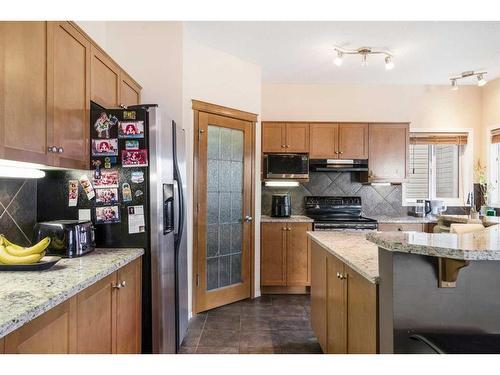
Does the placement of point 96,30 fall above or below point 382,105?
above

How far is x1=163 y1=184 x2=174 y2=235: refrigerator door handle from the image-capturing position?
2.24 meters

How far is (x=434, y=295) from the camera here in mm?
1364

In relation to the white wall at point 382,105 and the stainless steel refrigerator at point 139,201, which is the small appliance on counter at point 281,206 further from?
the stainless steel refrigerator at point 139,201

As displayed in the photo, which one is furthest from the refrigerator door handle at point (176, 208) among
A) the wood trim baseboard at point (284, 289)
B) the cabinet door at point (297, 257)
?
the wood trim baseboard at point (284, 289)

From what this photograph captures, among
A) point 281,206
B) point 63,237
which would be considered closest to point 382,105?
point 281,206

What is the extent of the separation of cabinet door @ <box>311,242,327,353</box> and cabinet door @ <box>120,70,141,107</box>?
185 centimetres

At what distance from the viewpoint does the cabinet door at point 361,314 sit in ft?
5.03

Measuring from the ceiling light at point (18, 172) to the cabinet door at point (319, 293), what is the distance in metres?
1.85

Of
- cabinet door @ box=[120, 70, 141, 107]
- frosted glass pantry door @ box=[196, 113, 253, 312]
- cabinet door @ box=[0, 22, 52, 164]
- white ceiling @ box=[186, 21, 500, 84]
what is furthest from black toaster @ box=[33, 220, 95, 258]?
white ceiling @ box=[186, 21, 500, 84]

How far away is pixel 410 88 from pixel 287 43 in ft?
7.64

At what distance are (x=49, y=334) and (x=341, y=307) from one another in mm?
1502

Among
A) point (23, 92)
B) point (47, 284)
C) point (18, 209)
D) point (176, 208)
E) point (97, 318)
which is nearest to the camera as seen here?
point (47, 284)

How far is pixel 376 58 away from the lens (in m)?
3.87

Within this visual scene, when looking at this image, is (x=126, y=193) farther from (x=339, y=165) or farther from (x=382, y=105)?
(x=382, y=105)
